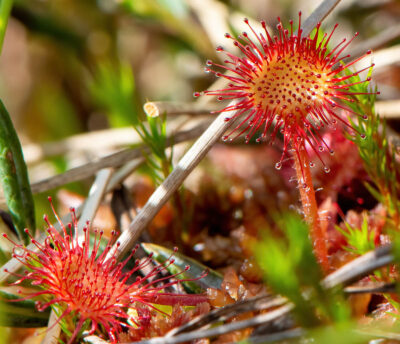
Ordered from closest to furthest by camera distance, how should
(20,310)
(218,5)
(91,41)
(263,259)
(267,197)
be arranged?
(263,259) < (20,310) < (267,197) < (218,5) < (91,41)

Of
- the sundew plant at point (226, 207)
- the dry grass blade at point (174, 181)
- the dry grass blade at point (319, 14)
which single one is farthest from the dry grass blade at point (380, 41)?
the dry grass blade at point (174, 181)

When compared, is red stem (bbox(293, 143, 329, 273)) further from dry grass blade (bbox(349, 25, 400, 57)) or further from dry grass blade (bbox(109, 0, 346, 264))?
dry grass blade (bbox(349, 25, 400, 57))

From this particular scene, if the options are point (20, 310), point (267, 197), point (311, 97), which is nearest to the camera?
point (311, 97)

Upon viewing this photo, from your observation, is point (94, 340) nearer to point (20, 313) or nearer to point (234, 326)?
point (20, 313)

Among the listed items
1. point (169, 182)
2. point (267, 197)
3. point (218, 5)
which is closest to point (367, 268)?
point (169, 182)

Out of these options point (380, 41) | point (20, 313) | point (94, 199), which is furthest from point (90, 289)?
point (380, 41)

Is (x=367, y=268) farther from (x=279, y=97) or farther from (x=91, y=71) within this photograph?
(x=91, y=71)

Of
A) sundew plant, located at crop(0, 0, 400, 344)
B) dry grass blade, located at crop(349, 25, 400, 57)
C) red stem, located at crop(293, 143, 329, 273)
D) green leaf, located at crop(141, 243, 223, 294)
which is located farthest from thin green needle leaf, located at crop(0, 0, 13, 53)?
dry grass blade, located at crop(349, 25, 400, 57)
